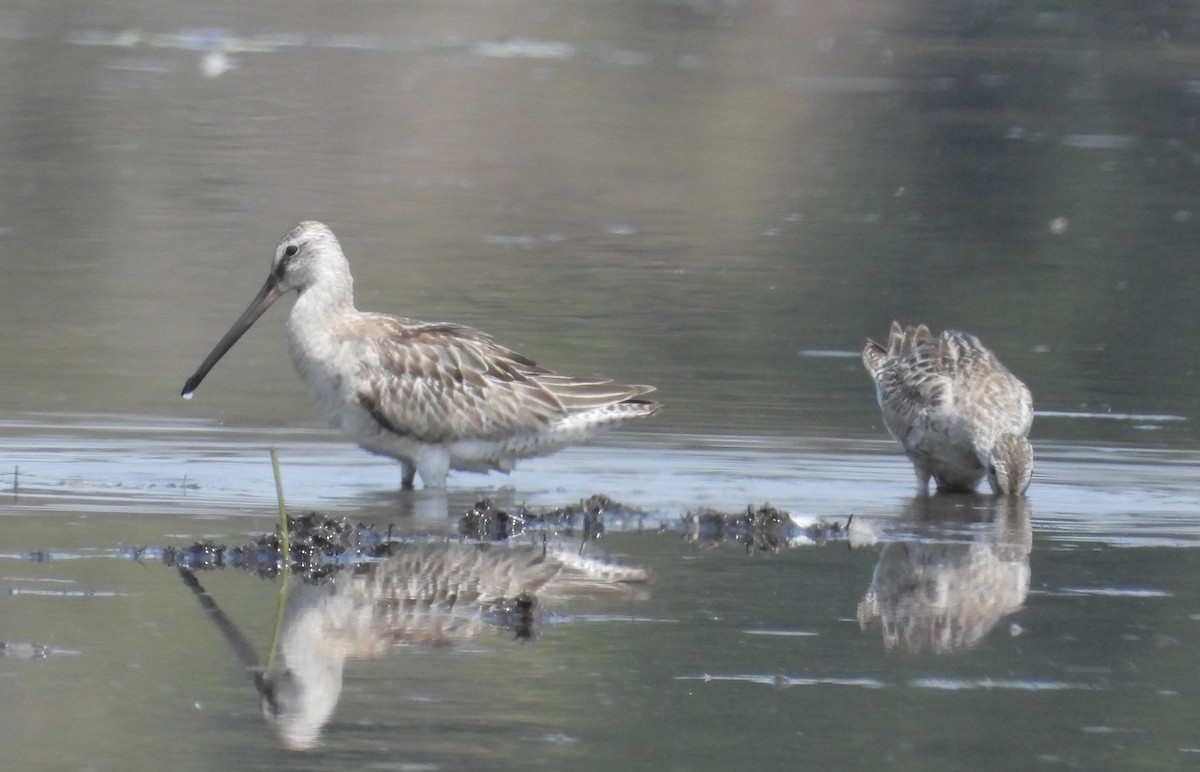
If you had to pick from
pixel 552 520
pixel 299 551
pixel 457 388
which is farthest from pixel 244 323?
pixel 299 551

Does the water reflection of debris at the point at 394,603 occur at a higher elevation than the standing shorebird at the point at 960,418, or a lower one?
lower

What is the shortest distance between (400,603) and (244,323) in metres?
4.06

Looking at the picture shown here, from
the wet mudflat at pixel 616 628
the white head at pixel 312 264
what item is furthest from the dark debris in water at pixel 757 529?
the white head at pixel 312 264

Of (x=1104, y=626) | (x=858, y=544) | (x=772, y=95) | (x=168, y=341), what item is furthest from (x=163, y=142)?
(x=1104, y=626)

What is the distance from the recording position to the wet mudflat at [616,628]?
653 cm

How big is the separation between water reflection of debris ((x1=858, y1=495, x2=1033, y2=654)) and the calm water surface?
33 mm

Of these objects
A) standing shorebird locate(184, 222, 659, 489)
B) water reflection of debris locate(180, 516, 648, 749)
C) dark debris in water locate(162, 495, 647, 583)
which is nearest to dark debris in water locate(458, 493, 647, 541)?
dark debris in water locate(162, 495, 647, 583)

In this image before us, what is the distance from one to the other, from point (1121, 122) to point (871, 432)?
596 inches

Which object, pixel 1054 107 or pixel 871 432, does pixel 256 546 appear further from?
pixel 1054 107

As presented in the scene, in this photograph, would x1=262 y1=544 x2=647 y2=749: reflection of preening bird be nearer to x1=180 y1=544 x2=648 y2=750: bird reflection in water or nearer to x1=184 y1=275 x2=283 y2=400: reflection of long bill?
x1=180 y1=544 x2=648 y2=750: bird reflection in water

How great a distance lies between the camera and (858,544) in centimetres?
943

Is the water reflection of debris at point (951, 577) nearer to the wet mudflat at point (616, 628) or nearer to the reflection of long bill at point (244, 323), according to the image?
the wet mudflat at point (616, 628)

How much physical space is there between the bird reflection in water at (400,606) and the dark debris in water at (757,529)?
0.69 meters

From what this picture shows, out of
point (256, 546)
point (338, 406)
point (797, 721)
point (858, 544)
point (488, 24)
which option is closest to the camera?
point (797, 721)
